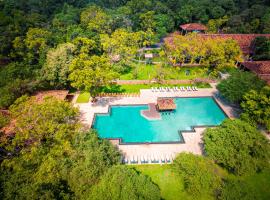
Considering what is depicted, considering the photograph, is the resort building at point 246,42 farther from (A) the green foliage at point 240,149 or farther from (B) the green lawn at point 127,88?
(A) the green foliage at point 240,149

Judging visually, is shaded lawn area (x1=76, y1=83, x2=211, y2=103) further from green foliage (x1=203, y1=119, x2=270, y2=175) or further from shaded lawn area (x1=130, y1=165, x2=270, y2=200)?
green foliage (x1=203, y1=119, x2=270, y2=175)

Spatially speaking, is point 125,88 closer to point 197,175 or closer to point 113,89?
point 113,89

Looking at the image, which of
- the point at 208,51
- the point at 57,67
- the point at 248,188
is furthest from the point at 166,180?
the point at 208,51

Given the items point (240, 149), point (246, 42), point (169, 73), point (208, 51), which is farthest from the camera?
point (246, 42)

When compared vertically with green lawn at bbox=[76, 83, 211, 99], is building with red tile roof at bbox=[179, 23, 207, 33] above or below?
above

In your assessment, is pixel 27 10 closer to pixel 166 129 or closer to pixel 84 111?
pixel 84 111

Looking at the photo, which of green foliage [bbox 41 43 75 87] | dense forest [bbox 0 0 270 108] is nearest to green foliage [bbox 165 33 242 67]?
dense forest [bbox 0 0 270 108]

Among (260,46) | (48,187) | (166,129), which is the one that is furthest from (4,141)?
(260,46)
